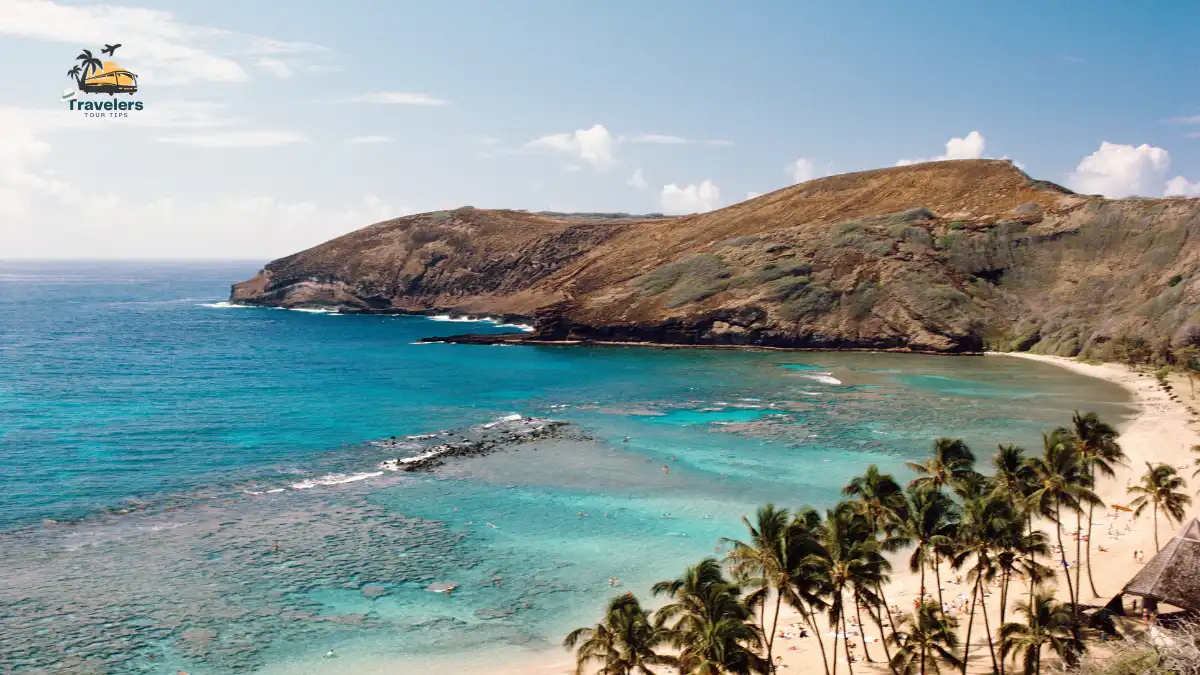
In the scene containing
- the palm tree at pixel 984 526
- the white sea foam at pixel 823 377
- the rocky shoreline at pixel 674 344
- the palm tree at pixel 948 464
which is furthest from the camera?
the rocky shoreline at pixel 674 344

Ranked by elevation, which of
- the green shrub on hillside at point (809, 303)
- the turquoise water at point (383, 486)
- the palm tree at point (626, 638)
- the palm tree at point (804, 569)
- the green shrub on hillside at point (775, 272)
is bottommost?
the turquoise water at point (383, 486)

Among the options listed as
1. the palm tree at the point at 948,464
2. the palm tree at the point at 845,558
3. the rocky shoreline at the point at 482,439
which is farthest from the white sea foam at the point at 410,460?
the palm tree at the point at 845,558

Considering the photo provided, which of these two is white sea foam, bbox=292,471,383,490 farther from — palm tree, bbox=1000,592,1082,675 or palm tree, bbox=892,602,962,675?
palm tree, bbox=1000,592,1082,675

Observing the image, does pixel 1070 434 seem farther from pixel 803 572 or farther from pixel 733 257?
pixel 733 257

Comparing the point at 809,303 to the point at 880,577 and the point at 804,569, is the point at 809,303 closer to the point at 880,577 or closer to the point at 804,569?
the point at 880,577

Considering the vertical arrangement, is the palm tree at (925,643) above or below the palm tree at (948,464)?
below

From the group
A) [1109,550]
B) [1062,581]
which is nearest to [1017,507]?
[1062,581]

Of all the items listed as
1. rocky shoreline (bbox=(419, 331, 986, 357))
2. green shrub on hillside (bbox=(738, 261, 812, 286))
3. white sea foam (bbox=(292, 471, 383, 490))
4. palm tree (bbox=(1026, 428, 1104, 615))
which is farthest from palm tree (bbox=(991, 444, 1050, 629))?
green shrub on hillside (bbox=(738, 261, 812, 286))

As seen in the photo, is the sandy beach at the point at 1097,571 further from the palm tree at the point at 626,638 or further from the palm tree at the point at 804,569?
the palm tree at the point at 626,638

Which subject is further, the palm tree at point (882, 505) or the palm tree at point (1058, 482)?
the palm tree at point (1058, 482)
